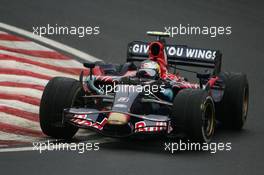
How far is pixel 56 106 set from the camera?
47.1ft

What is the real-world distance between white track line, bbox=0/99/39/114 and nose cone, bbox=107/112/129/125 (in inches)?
88.2

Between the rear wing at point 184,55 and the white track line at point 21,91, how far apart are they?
1657 millimetres

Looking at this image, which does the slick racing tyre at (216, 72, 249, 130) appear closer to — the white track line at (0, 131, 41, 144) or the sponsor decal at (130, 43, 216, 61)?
the sponsor decal at (130, 43, 216, 61)

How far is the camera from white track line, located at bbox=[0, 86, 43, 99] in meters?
16.5

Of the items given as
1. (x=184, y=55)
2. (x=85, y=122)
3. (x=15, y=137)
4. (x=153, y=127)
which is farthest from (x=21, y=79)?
(x=153, y=127)

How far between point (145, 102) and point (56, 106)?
1238mm

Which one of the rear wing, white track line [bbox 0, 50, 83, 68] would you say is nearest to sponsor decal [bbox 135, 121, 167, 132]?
the rear wing

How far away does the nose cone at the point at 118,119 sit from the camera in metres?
13.8

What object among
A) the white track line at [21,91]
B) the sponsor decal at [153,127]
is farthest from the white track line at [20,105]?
the sponsor decal at [153,127]

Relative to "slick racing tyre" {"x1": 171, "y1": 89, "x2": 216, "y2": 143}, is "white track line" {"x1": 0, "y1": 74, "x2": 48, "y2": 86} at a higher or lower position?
higher

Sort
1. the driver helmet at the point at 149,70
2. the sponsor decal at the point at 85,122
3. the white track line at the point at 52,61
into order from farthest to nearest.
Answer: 1. the white track line at the point at 52,61
2. the driver helmet at the point at 149,70
3. the sponsor decal at the point at 85,122

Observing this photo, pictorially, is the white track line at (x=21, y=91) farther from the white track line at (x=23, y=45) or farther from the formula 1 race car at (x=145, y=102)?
the white track line at (x=23, y=45)

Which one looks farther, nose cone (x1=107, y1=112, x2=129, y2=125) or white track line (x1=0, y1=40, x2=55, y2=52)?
white track line (x1=0, y1=40, x2=55, y2=52)
